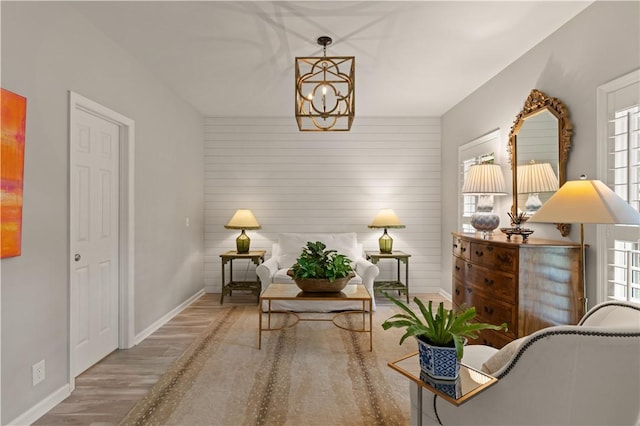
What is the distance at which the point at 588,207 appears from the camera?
186cm

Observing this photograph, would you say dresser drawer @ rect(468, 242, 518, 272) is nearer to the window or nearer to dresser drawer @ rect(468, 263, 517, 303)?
dresser drawer @ rect(468, 263, 517, 303)

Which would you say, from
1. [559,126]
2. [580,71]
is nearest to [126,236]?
[559,126]

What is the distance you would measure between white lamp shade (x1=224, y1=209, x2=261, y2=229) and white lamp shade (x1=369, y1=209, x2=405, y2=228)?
1.72 metres

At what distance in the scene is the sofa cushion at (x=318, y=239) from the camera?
4.97 metres

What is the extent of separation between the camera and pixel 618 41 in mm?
2227

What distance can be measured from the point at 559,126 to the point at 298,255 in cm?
339

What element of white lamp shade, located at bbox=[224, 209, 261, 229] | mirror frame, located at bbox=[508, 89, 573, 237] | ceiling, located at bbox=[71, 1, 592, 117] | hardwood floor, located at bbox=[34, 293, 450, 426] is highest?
ceiling, located at bbox=[71, 1, 592, 117]

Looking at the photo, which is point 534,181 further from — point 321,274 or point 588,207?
point 321,274

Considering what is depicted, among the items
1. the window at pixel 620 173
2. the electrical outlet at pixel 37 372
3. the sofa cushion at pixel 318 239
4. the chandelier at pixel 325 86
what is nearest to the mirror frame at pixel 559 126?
the window at pixel 620 173

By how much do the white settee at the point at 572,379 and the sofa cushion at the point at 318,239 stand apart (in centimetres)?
373

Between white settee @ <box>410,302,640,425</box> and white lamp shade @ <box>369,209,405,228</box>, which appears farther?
white lamp shade @ <box>369,209,405,228</box>

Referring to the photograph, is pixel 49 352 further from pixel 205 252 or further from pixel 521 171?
pixel 521 171

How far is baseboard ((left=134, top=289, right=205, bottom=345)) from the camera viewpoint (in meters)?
3.46

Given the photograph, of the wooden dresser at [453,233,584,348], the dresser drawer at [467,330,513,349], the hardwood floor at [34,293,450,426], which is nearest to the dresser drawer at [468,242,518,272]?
the wooden dresser at [453,233,584,348]
